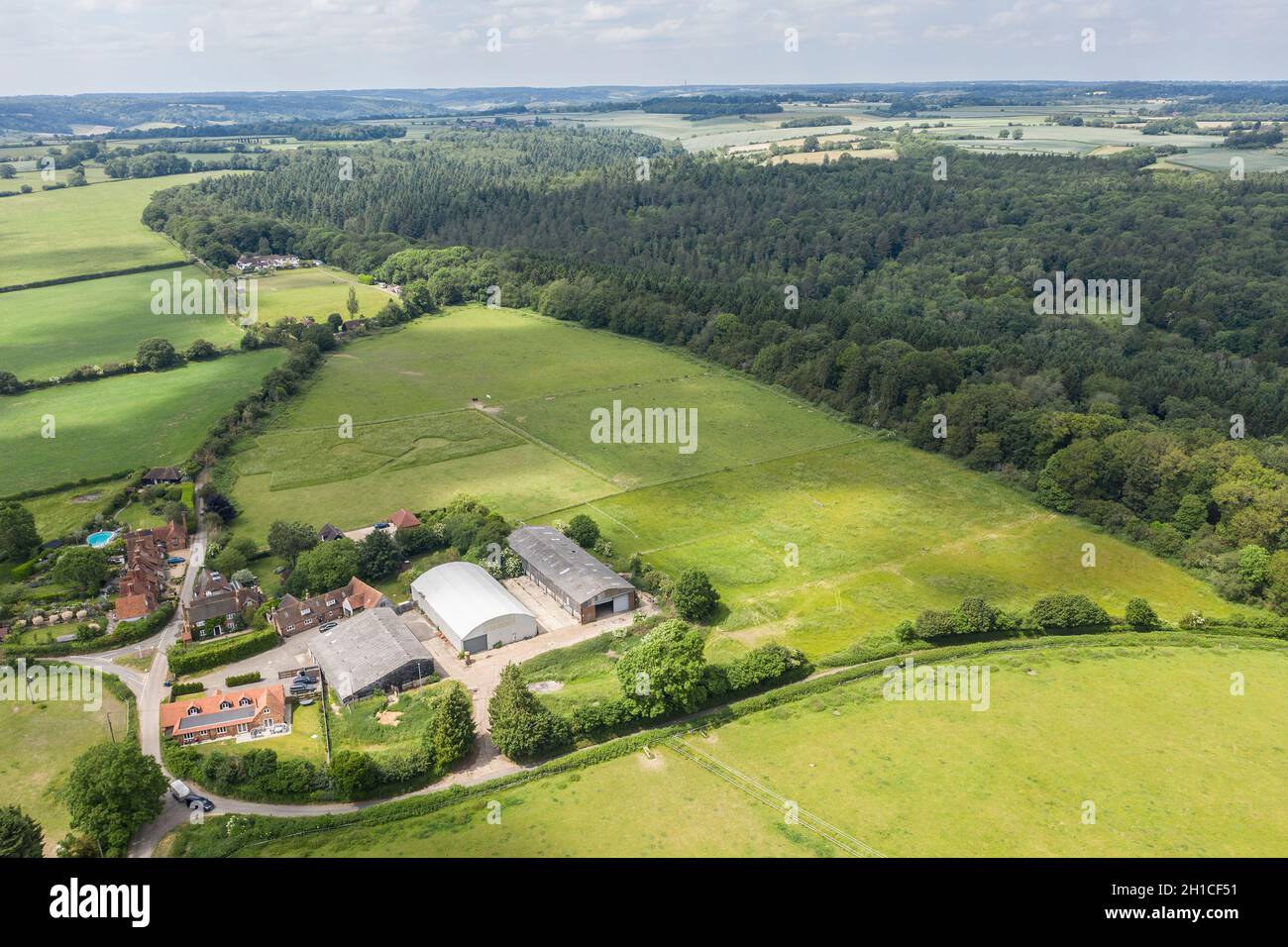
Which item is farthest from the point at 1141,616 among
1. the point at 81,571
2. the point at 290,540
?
the point at 81,571

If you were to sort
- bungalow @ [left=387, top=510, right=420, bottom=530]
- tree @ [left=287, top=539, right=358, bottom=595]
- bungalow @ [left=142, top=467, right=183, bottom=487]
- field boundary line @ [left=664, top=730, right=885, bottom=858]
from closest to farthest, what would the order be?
field boundary line @ [left=664, top=730, right=885, bottom=858]
tree @ [left=287, top=539, right=358, bottom=595]
bungalow @ [left=387, top=510, right=420, bottom=530]
bungalow @ [left=142, top=467, right=183, bottom=487]

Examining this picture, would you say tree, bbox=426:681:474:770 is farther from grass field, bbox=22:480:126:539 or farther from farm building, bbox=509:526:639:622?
grass field, bbox=22:480:126:539

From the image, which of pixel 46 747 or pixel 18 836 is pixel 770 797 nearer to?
pixel 18 836

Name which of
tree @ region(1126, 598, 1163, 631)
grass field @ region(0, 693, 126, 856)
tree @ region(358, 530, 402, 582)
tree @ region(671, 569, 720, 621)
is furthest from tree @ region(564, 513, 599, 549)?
tree @ region(1126, 598, 1163, 631)

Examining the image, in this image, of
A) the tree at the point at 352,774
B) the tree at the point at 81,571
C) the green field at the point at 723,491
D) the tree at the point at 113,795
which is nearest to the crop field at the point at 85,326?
the green field at the point at 723,491

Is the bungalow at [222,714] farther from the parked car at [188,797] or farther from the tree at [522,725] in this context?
the tree at [522,725]

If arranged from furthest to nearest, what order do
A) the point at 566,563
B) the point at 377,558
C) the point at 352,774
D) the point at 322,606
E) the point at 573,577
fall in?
the point at 377,558, the point at 566,563, the point at 573,577, the point at 322,606, the point at 352,774
